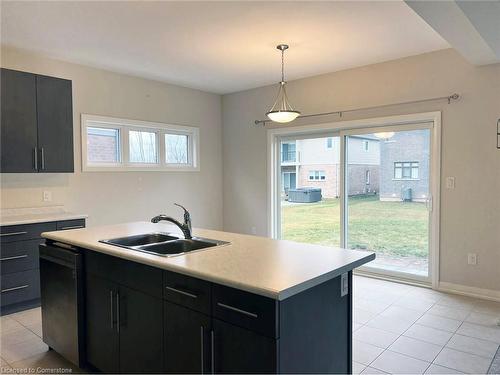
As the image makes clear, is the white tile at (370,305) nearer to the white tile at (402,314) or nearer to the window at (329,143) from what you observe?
the white tile at (402,314)

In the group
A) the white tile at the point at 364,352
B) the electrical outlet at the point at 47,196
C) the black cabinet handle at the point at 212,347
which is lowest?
the white tile at the point at 364,352

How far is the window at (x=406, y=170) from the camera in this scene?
4.32 meters

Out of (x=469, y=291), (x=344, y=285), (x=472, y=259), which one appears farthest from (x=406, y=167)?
(x=344, y=285)

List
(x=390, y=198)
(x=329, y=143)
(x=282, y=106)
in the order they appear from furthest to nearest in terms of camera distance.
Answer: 1. (x=282, y=106)
2. (x=329, y=143)
3. (x=390, y=198)

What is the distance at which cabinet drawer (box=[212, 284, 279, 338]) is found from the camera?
1478 mm

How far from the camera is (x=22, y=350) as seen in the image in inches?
110

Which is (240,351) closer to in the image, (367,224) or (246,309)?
(246,309)

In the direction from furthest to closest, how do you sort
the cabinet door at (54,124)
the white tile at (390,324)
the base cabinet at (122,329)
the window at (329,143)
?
1. the window at (329,143)
2. the cabinet door at (54,124)
3. the white tile at (390,324)
4. the base cabinet at (122,329)

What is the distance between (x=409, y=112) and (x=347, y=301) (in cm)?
303

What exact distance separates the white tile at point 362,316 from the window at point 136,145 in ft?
11.0

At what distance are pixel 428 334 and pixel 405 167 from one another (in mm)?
2052

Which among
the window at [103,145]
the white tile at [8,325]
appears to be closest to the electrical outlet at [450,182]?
the window at [103,145]

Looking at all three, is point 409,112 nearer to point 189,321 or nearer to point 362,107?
point 362,107

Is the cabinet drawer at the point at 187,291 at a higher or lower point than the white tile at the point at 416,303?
higher
